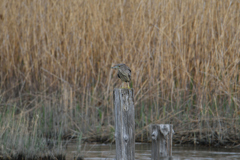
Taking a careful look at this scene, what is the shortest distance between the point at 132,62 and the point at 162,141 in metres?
2.47

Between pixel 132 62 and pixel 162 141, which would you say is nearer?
pixel 162 141

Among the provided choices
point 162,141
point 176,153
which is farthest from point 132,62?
point 162,141

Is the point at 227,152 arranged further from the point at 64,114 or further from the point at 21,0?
the point at 21,0

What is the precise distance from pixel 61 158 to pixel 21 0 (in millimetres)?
3214

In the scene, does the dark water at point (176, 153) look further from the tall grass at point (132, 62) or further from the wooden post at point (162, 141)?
the wooden post at point (162, 141)

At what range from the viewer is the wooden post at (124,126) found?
11.9 feet

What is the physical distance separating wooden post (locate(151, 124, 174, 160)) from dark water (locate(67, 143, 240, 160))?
3.81ft

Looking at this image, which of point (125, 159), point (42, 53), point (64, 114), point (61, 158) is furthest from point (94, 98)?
point (125, 159)

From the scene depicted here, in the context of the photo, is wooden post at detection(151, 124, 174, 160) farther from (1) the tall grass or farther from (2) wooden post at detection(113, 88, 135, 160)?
(1) the tall grass

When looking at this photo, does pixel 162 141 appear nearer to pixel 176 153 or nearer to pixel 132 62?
pixel 176 153

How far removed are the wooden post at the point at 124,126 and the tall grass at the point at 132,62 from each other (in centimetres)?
209

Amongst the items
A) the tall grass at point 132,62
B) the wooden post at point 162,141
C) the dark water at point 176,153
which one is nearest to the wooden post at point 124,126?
the wooden post at point 162,141

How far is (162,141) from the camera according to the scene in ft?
12.2

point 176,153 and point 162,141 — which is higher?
point 162,141
